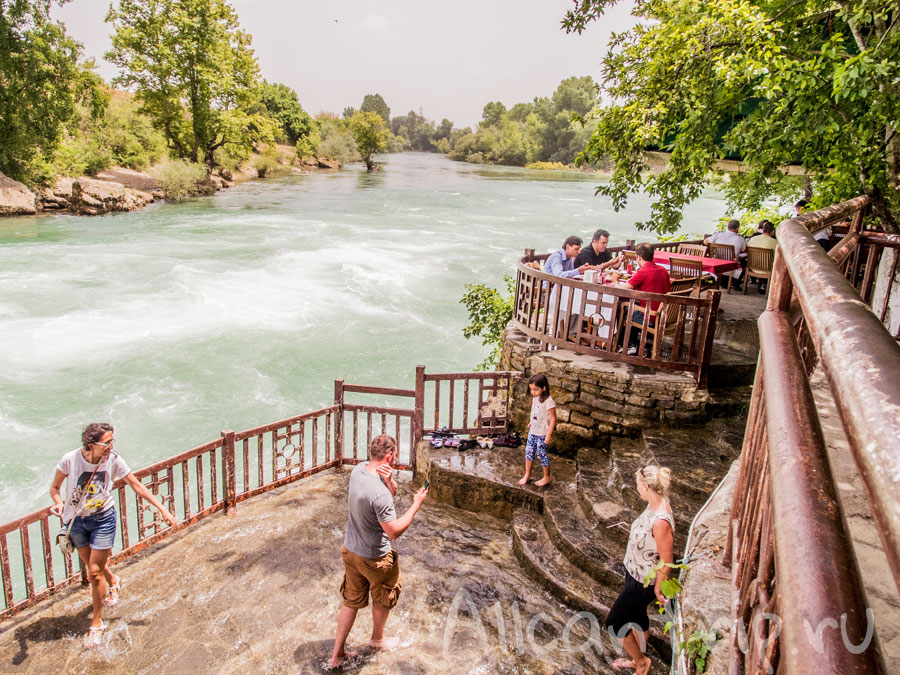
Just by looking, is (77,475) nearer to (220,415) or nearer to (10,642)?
(10,642)

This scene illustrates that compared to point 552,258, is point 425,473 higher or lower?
lower

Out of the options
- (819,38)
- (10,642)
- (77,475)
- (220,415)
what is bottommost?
(220,415)

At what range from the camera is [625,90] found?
314 inches

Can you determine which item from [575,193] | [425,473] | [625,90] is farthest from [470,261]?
[575,193]

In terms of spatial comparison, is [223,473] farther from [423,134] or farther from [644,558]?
[423,134]

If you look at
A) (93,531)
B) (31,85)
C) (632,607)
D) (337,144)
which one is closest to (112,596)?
(93,531)

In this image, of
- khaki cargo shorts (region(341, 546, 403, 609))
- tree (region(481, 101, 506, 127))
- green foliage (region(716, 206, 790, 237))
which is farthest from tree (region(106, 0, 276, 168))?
tree (region(481, 101, 506, 127))

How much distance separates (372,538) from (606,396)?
3673 mm

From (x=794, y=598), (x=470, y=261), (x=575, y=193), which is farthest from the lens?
(x=575, y=193)

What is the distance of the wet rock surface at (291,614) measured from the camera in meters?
4.40

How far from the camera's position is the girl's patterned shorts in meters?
6.26

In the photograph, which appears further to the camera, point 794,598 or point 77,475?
point 77,475

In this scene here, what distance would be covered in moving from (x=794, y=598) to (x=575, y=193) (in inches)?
2005

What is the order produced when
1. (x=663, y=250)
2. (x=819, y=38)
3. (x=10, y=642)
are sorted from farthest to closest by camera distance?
(x=663, y=250)
(x=819, y=38)
(x=10, y=642)
